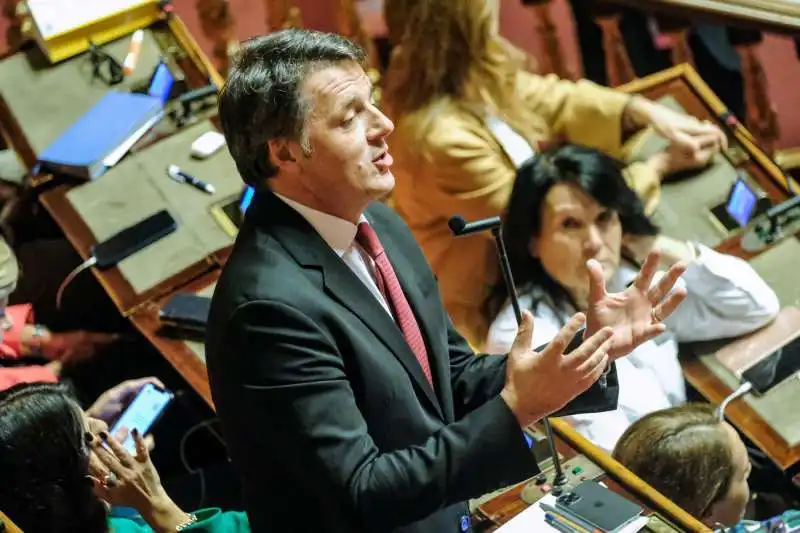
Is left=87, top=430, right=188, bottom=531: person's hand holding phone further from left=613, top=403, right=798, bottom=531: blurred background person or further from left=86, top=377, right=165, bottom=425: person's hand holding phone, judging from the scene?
left=613, top=403, right=798, bottom=531: blurred background person

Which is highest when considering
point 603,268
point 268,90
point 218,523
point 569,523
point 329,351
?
point 268,90

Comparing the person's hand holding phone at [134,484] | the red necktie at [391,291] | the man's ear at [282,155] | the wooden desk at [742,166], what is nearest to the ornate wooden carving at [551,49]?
the wooden desk at [742,166]

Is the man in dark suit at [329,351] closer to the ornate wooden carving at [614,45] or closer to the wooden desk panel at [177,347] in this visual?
the wooden desk panel at [177,347]

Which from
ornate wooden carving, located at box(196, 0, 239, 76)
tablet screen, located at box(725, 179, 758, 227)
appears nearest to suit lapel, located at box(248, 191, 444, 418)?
tablet screen, located at box(725, 179, 758, 227)

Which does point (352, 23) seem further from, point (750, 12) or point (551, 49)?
point (750, 12)

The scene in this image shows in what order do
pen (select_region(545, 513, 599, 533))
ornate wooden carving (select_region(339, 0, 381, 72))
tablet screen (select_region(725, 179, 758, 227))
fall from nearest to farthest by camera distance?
pen (select_region(545, 513, 599, 533)) < tablet screen (select_region(725, 179, 758, 227)) < ornate wooden carving (select_region(339, 0, 381, 72))

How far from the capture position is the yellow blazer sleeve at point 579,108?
296 cm

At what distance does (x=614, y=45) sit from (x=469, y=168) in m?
0.90

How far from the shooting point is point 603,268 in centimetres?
238

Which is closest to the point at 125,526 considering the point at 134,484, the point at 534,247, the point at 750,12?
the point at 134,484

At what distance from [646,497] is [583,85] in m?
1.57

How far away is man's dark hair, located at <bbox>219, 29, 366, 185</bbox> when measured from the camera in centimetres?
130

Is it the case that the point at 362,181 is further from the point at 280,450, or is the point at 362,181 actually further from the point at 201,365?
the point at 201,365

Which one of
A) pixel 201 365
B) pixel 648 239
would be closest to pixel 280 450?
pixel 201 365
